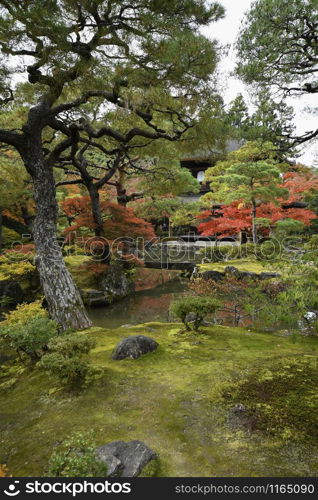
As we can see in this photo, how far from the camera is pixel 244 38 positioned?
4.85 metres

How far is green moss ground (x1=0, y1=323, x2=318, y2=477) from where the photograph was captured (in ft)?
9.48

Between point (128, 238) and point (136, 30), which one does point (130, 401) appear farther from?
point (128, 238)

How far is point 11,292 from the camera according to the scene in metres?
11.9

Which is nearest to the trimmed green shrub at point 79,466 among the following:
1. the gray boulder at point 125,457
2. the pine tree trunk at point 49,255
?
the gray boulder at point 125,457

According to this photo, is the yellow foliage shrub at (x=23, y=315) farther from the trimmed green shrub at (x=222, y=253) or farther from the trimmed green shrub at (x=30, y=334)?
the trimmed green shrub at (x=222, y=253)

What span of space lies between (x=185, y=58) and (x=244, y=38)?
1.17 meters

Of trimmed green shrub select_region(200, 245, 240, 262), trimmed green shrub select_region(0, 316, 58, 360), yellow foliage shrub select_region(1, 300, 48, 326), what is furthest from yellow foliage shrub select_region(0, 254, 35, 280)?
trimmed green shrub select_region(200, 245, 240, 262)

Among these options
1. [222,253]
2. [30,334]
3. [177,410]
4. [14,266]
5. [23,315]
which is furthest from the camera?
[222,253]

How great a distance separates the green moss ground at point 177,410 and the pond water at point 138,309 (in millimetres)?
4711

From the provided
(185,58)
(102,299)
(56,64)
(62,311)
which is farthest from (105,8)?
(102,299)

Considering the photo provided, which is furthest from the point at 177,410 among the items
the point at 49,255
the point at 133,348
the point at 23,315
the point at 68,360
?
the point at 49,255

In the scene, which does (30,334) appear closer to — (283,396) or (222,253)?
(283,396)

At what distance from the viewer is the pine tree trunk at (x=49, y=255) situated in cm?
719

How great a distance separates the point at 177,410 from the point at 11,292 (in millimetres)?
10133
